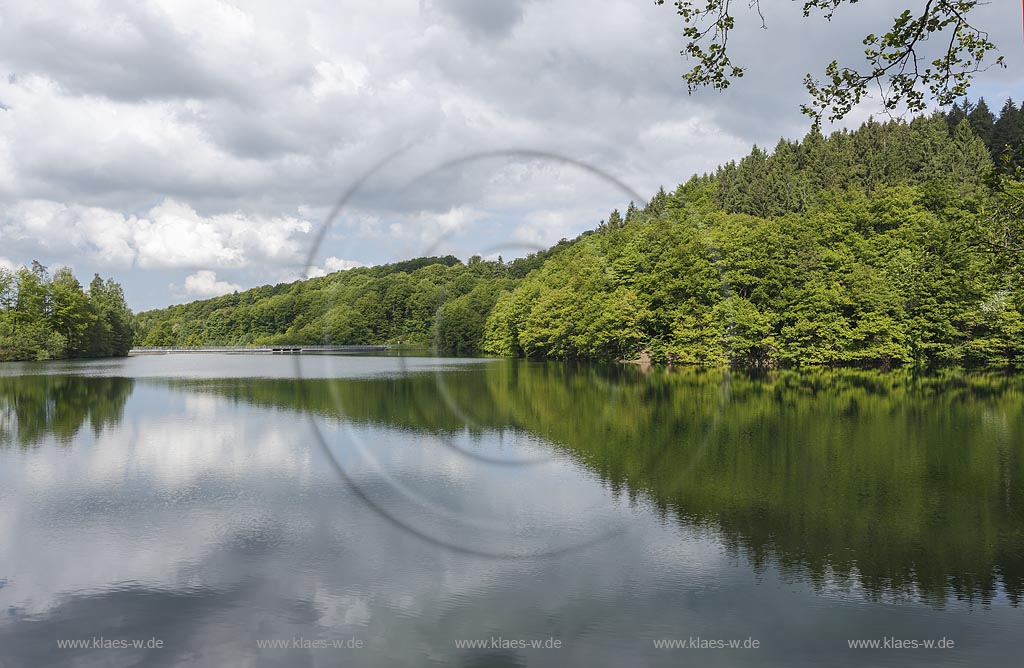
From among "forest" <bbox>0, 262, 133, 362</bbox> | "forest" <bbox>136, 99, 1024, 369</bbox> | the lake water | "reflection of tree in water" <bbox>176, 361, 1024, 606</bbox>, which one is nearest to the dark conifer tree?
"forest" <bbox>136, 99, 1024, 369</bbox>

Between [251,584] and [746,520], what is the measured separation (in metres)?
9.48

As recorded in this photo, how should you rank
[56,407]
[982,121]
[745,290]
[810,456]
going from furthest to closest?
[982,121], [745,290], [56,407], [810,456]

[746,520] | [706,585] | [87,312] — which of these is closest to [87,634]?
[706,585]

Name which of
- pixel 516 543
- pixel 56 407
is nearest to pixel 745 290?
pixel 56 407

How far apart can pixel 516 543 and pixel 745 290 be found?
59.0m

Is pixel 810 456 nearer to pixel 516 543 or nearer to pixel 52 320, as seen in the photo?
pixel 516 543

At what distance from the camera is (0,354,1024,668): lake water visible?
9328 millimetres

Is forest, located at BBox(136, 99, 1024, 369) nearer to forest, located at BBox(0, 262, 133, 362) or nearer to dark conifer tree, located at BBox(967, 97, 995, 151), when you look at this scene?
dark conifer tree, located at BBox(967, 97, 995, 151)

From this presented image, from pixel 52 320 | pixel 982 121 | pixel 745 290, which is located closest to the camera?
pixel 745 290

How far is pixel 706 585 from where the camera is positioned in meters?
10.8

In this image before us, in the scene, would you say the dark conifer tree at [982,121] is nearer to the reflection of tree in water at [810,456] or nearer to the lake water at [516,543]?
the reflection of tree in water at [810,456]

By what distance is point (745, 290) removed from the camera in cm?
6694

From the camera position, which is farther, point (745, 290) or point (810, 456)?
point (745, 290)

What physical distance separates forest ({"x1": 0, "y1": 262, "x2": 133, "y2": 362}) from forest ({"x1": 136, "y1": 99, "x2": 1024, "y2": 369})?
38464 millimetres
